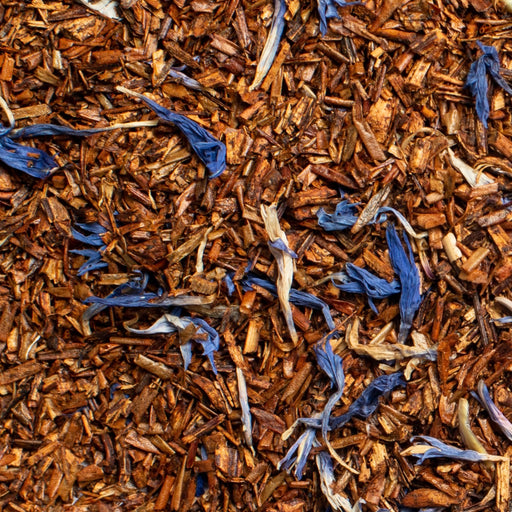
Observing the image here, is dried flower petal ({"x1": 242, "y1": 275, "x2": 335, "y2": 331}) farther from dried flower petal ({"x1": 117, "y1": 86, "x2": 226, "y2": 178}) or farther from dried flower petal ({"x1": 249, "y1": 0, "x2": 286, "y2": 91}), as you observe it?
dried flower petal ({"x1": 249, "y1": 0, "x2": 286, "y2": 91})

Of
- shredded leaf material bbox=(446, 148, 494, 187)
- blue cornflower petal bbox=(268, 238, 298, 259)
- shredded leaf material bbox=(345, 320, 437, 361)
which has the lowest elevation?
shredded leaf material bbox=(345, 320, 437, 361)

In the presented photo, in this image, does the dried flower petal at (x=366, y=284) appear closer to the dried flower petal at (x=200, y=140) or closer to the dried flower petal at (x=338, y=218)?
the dried flower petal at (x=338, y=218)

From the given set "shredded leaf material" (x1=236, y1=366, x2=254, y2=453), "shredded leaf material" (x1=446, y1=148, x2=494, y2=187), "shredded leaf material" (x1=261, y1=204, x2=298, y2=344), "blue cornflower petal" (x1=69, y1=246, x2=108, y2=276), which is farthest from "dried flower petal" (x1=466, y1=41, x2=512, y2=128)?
"blue cornflower petal" (x1=69, y1=246, x2=108, y2=276)

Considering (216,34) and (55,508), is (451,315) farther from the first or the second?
(55,508)

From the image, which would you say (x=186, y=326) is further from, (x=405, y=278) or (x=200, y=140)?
(x=405, y=278)

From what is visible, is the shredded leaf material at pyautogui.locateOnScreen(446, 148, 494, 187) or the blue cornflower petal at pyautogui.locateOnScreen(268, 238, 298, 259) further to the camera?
the shredded leaf material at pyautogui.locateOnScreen(446, 148, 494, 187)

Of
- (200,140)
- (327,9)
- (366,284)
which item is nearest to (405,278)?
(366,284)

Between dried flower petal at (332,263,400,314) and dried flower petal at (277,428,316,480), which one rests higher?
dried flower petal at (332,263,400,314)
